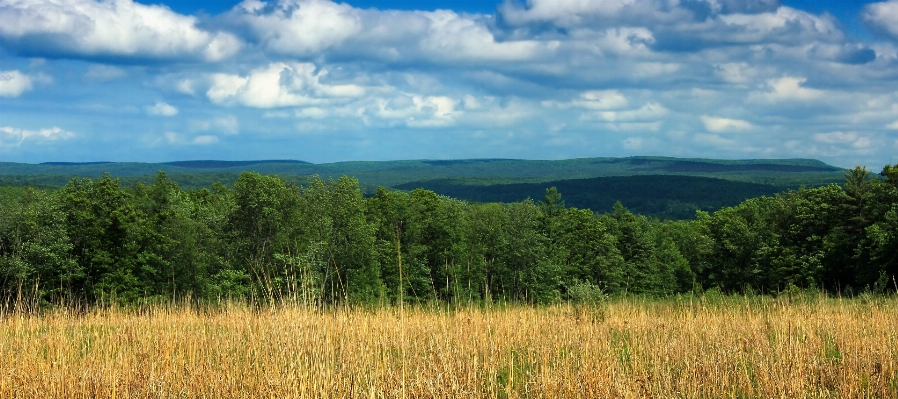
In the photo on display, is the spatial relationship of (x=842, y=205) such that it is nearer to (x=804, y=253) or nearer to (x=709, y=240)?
(x=804, y=253)

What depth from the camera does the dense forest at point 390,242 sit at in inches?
1390

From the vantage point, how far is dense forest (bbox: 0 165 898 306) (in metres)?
35.3

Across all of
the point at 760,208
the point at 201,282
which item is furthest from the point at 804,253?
the point at 201,282

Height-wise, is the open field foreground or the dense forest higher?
the open field foreground

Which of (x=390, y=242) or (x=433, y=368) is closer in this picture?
(x=433, y=368)

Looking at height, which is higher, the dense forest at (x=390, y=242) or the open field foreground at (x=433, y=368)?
the open field foreground at (x=433, y=368)

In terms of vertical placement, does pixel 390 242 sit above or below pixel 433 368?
below

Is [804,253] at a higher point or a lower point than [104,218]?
lower

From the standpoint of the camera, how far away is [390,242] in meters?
47.8

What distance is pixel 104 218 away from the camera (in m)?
36.7

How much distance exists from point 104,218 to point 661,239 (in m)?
52.6

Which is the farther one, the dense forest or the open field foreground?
the dense forest

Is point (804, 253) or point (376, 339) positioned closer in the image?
point (376, 339)

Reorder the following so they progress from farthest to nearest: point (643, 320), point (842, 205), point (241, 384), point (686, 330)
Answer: point (842, 205) < point (643, 320) < point (686, 330) < point (241, 384)
